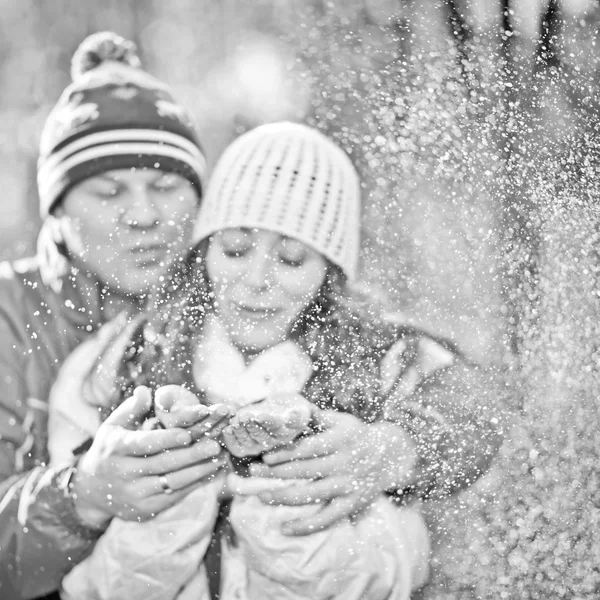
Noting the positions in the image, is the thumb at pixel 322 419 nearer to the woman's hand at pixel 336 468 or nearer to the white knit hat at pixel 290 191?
the woman's hand at pixel 336 468

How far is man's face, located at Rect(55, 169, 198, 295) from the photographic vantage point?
58 centimetres

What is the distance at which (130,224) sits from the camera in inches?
23.2

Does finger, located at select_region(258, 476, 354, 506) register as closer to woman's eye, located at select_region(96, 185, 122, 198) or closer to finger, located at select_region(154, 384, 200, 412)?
finger, located at select_region(154, 384, 200, 412)

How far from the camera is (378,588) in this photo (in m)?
0.60

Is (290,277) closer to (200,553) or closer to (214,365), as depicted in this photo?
(214,365)

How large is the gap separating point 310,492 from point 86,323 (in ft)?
0.72

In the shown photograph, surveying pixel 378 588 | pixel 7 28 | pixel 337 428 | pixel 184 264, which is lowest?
pixel 378 588

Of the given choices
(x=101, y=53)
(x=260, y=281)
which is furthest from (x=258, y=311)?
(x=101, y=53)

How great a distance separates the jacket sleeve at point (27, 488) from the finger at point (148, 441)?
0.05 m

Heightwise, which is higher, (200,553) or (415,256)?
(415,256)

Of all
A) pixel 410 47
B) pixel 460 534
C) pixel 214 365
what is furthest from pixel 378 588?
pixel 410 47

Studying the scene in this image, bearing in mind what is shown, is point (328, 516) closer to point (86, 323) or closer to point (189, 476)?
point (189, 476)

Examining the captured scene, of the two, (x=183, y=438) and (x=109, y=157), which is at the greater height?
(x=109, y=157)

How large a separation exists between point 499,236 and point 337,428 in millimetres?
213
